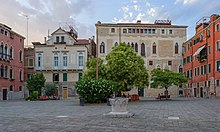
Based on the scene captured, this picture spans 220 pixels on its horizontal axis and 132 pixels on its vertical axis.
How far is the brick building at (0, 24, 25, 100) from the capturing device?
45.6 m

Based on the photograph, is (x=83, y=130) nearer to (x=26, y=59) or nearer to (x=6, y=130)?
(x=6, y=130)

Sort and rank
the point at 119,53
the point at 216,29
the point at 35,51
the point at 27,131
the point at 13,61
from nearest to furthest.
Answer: the point at 27,131, the point at 119,53, the point at 216,29, the point at 13,61, the point at 35,51

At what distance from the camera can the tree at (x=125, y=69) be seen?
32.4 m

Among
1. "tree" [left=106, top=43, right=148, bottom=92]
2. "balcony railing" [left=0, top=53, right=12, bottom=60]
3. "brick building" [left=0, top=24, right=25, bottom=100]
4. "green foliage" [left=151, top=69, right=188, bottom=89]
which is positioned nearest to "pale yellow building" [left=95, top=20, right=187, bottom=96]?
"brick building" [left=0, top=24, right=25, bottom=100]

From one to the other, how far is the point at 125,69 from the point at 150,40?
25.4 m

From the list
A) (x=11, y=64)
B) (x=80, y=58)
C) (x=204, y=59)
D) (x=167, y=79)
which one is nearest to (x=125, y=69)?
(x=167, y=79)

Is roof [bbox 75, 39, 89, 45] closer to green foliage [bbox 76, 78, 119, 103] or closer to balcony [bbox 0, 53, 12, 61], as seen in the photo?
balcony [bbox 0, 53, 12, 61]

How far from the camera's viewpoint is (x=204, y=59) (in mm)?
45969

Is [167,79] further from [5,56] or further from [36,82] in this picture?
[5,56]

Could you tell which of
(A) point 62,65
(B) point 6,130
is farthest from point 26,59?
(B) point 6,130

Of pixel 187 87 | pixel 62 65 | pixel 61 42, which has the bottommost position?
pixel 187 87

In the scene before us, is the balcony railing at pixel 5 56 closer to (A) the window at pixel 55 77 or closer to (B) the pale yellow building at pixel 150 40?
(A) the window at pixel 55 77

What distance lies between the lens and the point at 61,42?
52.3 meters

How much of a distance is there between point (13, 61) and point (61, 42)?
8971 millimetres
